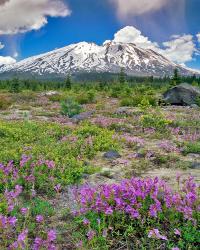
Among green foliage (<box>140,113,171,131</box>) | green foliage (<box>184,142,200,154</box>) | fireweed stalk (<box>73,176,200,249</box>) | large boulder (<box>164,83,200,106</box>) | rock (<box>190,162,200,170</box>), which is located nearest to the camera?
fireweed stalk (<box>73,176,200,249</box>)

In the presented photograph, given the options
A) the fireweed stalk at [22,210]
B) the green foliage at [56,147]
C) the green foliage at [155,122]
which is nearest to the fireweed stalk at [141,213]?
the fireweed stalk at [22,210]

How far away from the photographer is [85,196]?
604 centimetres

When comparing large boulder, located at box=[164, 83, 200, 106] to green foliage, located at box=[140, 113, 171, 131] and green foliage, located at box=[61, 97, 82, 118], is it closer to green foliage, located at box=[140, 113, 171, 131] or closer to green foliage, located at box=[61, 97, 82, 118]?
green foliage, located at box=[61, 97, 82, 118]

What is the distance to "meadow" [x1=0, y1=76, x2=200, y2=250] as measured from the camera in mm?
5370

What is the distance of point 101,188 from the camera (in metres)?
6.34

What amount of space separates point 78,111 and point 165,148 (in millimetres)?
12792

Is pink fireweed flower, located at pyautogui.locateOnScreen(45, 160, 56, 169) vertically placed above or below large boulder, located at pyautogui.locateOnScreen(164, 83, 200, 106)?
below

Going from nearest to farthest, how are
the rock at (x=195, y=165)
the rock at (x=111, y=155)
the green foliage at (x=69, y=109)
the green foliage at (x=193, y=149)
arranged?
the rock at (x=195, y=165), the rock at (x=111, y=155), the green foliage at (x=193, y=149), the green foliage at (x=69, y=109)

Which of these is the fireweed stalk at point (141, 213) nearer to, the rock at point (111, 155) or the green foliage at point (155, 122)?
the rock at point (111, 155)

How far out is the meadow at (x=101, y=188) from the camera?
537 centimetres

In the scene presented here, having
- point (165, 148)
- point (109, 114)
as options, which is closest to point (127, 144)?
point (165, 148)

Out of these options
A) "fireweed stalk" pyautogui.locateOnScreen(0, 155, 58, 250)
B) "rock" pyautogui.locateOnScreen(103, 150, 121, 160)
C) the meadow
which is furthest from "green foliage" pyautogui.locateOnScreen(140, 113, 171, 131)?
"fireweed stalk" pyautogui.locateOnScreen(0, 155, 58, 250)

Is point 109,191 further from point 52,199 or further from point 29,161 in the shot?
point 29,161

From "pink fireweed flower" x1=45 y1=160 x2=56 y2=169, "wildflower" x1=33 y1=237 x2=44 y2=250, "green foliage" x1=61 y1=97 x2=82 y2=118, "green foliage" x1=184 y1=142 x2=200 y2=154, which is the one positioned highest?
"green foliage" x1=61 y1=97 x2=82 y2=118
